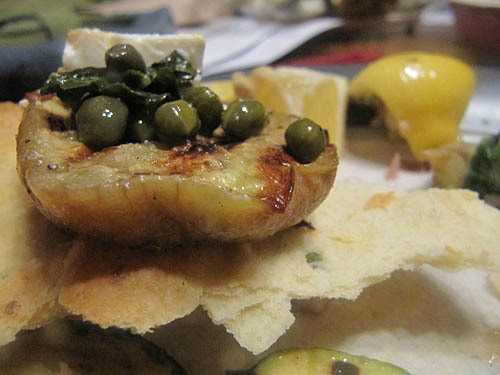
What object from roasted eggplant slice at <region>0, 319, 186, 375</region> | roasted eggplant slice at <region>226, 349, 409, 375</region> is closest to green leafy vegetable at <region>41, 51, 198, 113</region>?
roasted eggplant slice at <region>0, 319, 186, 375</region>

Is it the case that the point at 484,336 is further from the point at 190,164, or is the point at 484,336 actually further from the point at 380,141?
the point at 380,141

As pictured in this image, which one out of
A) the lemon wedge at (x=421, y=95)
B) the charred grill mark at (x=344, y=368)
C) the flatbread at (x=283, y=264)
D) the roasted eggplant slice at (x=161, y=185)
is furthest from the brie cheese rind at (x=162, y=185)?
the lemon wedge at (x=421, y=95)

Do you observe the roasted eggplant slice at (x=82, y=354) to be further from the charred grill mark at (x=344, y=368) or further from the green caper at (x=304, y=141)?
the green caper at (x=304, y=141)

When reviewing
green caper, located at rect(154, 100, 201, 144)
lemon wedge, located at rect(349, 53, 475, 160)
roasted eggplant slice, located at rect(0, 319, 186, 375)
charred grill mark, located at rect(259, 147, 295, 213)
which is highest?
green caper, located at rect(154, 100, 201, 144)

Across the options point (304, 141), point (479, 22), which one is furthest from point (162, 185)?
point (479, 22)

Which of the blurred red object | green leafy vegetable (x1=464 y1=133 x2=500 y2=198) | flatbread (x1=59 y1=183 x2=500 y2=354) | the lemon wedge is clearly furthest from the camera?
the blurred red object

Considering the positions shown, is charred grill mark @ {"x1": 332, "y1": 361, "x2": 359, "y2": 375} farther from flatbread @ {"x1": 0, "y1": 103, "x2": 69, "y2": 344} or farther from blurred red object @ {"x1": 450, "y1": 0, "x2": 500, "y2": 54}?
blurred red object @ {"x1": 450, "y1": 0, "x2": 500, "y2": 54}

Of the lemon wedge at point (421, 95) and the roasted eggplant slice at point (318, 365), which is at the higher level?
the lemon wedge at point (421, 95)
